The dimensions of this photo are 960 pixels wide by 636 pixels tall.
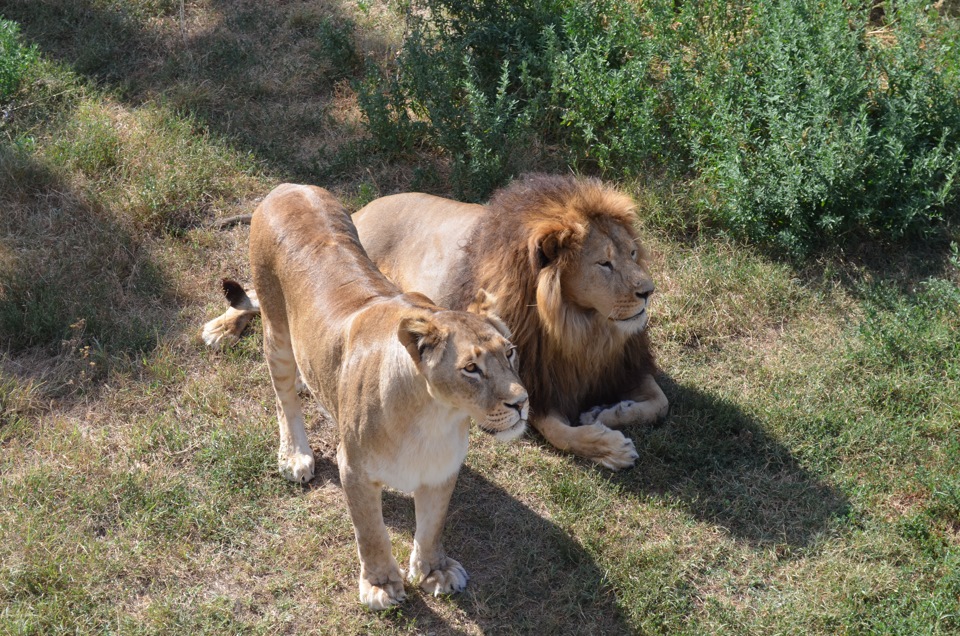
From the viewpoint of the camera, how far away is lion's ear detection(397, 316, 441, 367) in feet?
9.45

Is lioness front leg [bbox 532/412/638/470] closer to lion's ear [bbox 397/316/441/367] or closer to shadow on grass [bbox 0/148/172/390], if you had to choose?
lion's ear [bbox 397/316/441/367]

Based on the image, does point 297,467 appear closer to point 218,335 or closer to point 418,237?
point 218,335

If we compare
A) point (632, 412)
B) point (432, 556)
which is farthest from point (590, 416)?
point (432, 556)

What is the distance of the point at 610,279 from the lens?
4.06 m

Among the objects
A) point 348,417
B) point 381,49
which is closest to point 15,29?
point 381,49

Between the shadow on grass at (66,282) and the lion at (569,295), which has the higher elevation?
the lion at (569,295)

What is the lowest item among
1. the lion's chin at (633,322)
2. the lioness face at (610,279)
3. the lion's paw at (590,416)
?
the lion's paw at (590,416)

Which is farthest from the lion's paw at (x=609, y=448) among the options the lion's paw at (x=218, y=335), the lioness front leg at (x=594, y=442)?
the lion's paw at (x=218, y=335)

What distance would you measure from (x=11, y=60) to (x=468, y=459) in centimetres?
428

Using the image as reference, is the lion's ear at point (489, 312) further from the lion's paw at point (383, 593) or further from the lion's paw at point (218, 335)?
the lion's paw at point (218, 335)

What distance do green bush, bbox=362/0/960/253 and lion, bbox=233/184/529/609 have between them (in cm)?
208

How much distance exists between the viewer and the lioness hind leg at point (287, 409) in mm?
4043

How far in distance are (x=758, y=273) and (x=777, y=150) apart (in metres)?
0.67

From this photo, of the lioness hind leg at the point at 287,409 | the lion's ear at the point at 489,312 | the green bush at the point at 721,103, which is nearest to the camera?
the lion's ear at the point at 489,312
